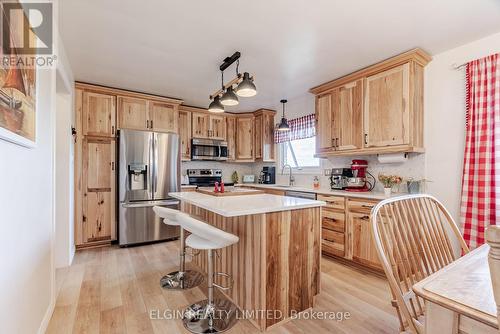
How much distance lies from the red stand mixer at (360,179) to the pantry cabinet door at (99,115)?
141 inches

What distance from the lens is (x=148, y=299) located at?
2.13 meters

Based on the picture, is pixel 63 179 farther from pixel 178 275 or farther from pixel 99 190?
pixel 178 275

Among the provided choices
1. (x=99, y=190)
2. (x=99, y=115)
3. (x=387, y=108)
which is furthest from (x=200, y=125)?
(x=387, y=108)

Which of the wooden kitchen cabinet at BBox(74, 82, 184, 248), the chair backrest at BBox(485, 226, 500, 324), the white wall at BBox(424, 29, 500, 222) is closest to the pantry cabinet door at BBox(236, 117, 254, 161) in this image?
the wooden kitchen cabinet at BBox(74, 82, 184, 248)

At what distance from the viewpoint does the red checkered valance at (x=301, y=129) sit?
4094 mm

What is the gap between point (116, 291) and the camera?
7.43 ft

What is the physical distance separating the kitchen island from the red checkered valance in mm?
2335

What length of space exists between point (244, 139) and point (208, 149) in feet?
2.66

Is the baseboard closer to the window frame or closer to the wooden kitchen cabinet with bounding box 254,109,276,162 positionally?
the window frame

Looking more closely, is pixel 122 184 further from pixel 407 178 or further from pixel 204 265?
pixel 407 178

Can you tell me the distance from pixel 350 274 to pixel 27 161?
3018 millimetres

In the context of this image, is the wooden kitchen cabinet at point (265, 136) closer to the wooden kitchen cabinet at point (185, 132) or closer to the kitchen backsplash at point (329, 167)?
the kitchen backsplash at point (329, 167)

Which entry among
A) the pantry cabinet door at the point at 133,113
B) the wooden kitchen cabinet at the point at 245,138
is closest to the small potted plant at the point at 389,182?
the wooden kitchen cabinet at the point at 245,138

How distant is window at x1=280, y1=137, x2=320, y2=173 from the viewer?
13.7ft
